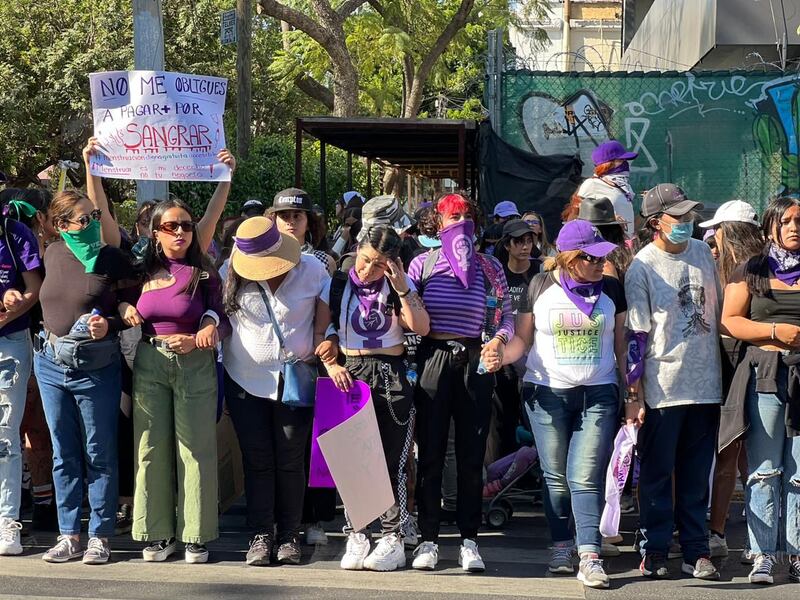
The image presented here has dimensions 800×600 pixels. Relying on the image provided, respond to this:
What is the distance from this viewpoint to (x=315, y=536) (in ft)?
20.9

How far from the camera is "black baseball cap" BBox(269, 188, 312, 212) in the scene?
20.7ft

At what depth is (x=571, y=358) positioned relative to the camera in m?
5.60

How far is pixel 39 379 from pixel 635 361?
330 cm

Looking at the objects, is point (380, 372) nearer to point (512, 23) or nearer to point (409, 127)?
point (409, 127)

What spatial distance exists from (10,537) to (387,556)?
85.4 inches

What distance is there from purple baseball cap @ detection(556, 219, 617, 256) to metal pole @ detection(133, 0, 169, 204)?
13.4ft

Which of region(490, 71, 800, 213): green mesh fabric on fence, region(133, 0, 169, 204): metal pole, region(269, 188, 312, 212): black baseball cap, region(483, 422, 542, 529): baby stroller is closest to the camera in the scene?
region(269, 188, 312, 212): black baseball cap

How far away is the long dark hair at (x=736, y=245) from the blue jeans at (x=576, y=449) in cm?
111

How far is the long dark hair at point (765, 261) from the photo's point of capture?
18.2 ft

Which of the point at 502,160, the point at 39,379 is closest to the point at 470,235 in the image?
the point at 39,379

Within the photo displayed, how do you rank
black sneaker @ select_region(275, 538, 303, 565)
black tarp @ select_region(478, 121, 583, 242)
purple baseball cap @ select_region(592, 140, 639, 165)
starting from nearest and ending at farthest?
black sneaker @ select_region(275, 538, 303, 565)
purple baseball cap @ select_region(592, 140, 639, 165)
black tarp @ select_region(478, 121, 583, 242)

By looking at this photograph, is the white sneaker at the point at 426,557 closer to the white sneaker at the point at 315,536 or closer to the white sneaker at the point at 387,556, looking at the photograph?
the white sneaker at the point at 387,556

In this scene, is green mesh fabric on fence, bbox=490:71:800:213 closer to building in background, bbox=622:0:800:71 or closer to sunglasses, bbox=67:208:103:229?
building in background, bbox=622:0:800:71

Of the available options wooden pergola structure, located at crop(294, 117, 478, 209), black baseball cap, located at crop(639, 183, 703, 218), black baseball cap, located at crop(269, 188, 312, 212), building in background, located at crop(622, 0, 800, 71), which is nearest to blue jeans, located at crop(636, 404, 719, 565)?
black baseball cap, located at crop(639, 183, 703, 218)
